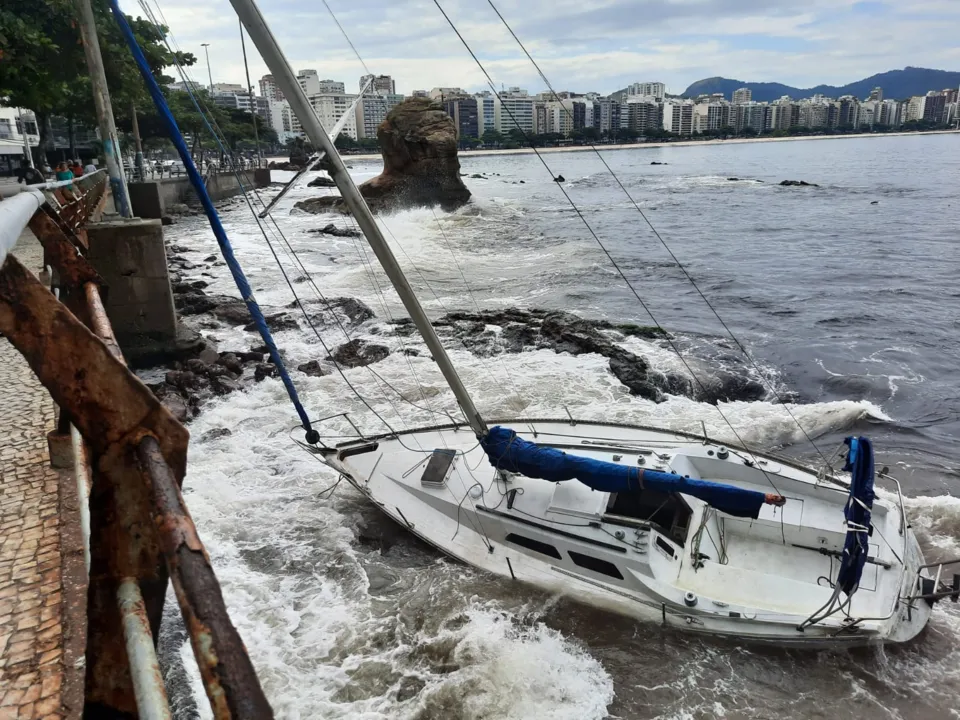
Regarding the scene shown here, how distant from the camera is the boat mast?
8.15m

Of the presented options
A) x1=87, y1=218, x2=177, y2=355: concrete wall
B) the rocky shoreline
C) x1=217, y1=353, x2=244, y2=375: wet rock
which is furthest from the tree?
x1=217, y1=353, x2=244, y2=375: wet rock

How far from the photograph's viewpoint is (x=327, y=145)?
29.8ft

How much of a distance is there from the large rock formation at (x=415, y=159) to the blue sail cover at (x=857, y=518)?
5440 centimetres

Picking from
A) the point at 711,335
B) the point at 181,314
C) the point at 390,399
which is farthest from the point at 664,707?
the point at 181,314

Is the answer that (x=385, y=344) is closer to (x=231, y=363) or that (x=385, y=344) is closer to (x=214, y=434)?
(x=231, y=363)

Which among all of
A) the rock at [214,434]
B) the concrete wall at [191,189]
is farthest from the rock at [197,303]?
the concrete wall at [191,189]

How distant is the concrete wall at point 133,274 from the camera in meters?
17.5

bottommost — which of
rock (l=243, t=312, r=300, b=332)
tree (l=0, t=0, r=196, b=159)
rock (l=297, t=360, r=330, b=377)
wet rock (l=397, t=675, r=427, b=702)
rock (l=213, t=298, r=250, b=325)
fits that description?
wet rock (l=397, t=675, r=427, b=702)

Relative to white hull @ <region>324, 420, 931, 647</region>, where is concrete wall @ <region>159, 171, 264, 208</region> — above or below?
above

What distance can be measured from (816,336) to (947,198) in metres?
53.9

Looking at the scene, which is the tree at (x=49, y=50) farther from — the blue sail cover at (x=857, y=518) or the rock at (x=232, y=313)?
the blue sail cover at (x=857, y=518)

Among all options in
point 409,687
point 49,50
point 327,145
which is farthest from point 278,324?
point 409,687

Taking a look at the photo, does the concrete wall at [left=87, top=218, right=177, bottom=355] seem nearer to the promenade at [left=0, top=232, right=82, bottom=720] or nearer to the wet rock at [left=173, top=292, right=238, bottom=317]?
the wet rock at [left=173, top=292, right=238, bottom=317]

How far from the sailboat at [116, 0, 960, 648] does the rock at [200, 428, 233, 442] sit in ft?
17.1
